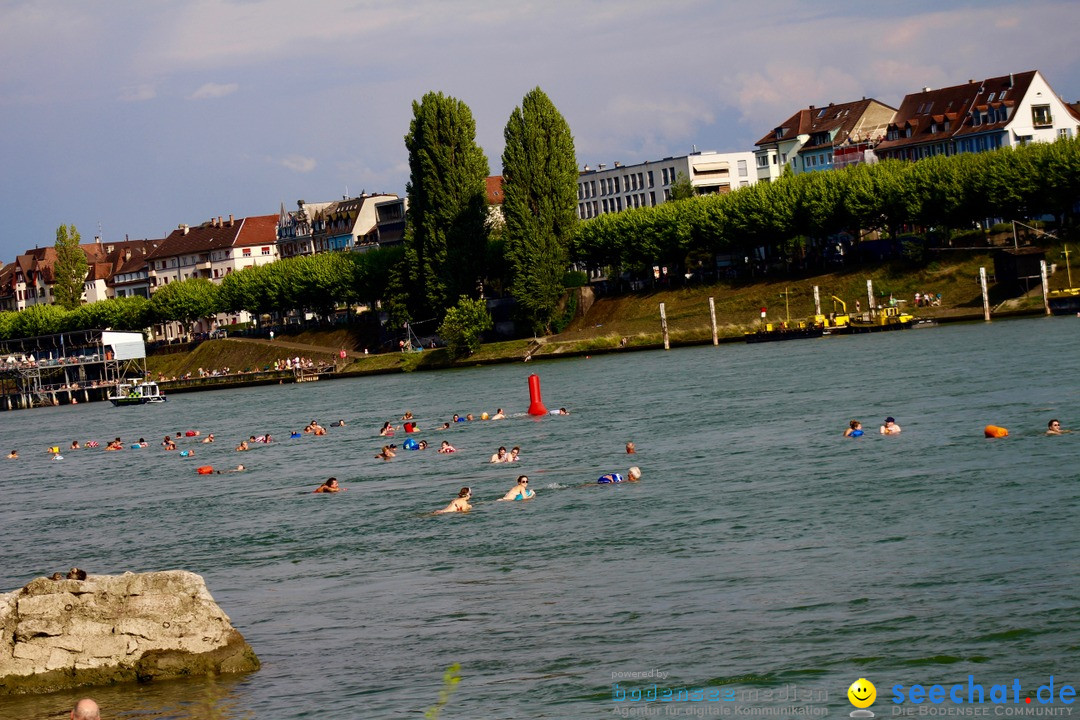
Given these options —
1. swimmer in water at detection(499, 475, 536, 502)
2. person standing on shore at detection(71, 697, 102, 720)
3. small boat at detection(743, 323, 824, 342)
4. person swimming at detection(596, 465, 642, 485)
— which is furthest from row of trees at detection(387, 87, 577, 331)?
person standing on shore at detection(71, 697, 102, 720)

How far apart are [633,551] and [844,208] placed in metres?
95.4

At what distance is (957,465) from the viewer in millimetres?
41500

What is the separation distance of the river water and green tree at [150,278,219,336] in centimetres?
10786

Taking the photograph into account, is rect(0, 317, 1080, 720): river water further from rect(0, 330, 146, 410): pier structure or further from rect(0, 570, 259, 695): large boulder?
rect(0, 330, 146, 410): pier structure

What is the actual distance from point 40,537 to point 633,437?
80.3ft

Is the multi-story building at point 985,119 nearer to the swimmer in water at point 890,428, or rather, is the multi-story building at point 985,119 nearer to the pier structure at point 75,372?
the pier structure at point 75,372

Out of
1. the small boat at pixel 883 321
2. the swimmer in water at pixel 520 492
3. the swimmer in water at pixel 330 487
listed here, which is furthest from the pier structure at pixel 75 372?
the swimmer in water at pixel 520 492

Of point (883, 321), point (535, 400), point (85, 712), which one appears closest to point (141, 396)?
point (883, 321)

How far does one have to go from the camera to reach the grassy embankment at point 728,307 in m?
110

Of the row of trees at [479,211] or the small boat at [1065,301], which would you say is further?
the row of trees at [479,211]

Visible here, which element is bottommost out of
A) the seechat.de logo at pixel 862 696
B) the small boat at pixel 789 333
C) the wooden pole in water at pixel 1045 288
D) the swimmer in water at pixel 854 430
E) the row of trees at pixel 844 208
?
the seechat.de logo at pixel 862 696

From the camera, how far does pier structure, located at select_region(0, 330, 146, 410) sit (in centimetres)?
16088

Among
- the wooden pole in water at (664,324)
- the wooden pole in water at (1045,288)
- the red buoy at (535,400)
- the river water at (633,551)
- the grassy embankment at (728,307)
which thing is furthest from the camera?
the wooden pole in water at (664,324)

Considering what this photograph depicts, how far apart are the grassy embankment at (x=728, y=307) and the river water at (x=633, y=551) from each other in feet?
Result: 122
